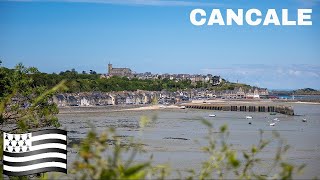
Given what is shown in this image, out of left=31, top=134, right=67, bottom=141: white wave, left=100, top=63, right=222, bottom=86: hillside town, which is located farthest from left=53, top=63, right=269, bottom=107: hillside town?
left=31, top=134, right=67, bottom=141: white wave

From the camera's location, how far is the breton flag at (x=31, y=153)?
438cm

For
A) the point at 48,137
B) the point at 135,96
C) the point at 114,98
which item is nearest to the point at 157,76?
the point at 135,96

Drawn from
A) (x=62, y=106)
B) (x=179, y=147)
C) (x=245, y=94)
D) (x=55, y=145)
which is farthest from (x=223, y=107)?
(x=55, y=145)

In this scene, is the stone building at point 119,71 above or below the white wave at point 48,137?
above

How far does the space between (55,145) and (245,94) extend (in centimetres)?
14593

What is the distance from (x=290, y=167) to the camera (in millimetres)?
2158

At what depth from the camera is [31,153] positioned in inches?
175

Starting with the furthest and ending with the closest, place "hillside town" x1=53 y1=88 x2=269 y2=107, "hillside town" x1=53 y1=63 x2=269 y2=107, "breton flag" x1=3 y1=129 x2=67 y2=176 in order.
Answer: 1. "hillside town" x1=53 y1=63 x2=269 y2=107
2. "hillside town" x1=53 y1=88 x2=269 y2=107
3. "breton flag" x1=3 y1=129 x2=67 y2=176

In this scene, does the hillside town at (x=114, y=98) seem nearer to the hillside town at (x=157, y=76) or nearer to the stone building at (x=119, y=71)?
the hillside town at (x=157, y=76)

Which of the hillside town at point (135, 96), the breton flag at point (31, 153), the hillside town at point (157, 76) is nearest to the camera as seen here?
the breton flag at point (31, 153)

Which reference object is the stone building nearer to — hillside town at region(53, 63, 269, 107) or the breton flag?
hillside town at region(53, 63, 269, 107)

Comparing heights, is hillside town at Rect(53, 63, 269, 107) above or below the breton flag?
below

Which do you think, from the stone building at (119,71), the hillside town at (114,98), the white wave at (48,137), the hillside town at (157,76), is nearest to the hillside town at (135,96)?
the hillside town at (114,98)

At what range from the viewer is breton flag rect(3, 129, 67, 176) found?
14.4 feet
